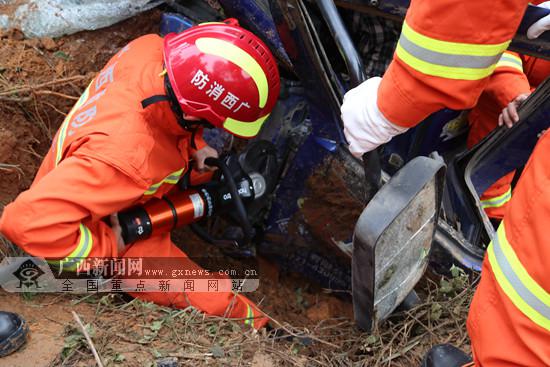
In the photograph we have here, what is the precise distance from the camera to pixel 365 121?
1.59m

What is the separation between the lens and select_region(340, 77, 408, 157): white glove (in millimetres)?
1553

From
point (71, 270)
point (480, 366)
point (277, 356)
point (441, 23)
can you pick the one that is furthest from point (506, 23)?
point (71, 270)

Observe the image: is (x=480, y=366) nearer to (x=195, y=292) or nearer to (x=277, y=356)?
(x=277, y=356)

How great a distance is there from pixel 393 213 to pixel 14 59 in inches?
95.8

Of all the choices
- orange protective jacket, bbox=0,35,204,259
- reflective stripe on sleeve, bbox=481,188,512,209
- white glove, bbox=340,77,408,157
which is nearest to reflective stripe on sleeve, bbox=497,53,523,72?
reflective stripe on sleeve, bbox=481,188,512,209

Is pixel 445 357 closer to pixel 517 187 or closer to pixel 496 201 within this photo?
pixel 517 187

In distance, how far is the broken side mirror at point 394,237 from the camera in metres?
1.49

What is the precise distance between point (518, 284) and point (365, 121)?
2.08 ft

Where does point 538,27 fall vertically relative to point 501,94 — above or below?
above

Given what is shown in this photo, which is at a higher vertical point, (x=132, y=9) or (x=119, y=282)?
(x=132, y=9)

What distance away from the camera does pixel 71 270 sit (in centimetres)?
228

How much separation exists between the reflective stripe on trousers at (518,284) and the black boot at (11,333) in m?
1.66

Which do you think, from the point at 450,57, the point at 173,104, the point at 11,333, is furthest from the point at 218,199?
the point at 450,57

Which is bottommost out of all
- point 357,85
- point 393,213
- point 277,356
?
point 277,356
